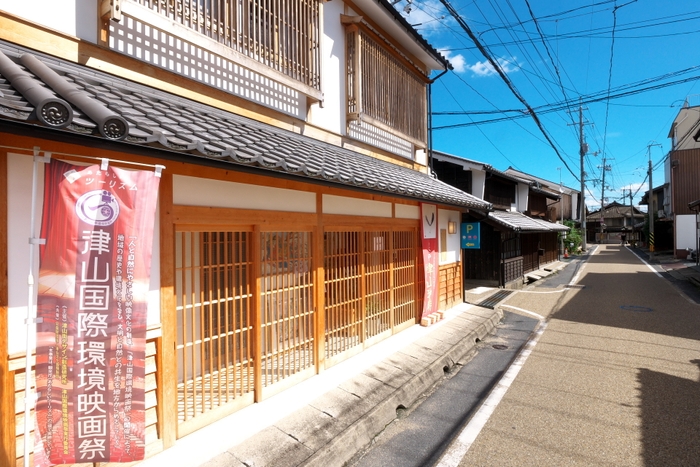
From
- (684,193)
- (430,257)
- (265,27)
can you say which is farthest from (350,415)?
(684,193)

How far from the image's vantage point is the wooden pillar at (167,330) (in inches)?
164

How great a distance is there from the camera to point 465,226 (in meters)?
12.9

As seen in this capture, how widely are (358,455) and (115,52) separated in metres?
6.11

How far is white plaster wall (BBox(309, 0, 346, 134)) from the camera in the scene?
8219 millimetres

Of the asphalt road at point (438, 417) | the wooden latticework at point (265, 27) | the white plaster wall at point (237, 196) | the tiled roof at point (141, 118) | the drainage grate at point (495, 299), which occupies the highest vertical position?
the wooden latticework at point (265, 27)

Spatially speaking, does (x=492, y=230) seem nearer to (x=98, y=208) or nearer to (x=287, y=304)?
(x=287, y=304)

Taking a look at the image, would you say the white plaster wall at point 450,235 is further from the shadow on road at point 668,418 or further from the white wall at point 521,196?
the white wall at point 521,196

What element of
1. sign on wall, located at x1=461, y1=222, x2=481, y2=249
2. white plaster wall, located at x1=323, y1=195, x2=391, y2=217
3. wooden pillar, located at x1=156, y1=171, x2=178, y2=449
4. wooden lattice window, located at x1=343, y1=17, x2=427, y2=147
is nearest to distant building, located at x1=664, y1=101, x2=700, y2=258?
sign on wall, located at x1=461, y1=222, x2=481, y2=249

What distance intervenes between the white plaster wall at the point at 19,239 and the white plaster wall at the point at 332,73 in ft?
17.8

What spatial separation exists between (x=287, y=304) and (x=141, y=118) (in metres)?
3.50

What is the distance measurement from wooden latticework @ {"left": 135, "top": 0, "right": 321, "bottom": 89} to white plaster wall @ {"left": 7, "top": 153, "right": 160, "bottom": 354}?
2989 millimetres

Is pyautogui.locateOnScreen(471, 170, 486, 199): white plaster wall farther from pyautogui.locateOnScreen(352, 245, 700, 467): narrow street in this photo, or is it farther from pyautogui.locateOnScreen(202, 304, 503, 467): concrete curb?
pyautogui.locateOnScreen(202, 304, 503, 467): concrete curb

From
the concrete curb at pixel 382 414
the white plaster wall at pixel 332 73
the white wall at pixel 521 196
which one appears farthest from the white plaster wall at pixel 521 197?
the white plaster wall at pixel 332 73

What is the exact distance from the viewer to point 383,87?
33.2 feet
